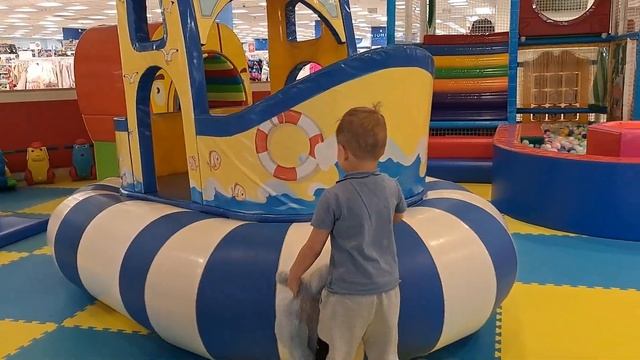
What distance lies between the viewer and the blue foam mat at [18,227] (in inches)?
171

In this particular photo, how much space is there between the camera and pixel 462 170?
605cm

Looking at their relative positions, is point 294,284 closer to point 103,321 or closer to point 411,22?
point 103,321

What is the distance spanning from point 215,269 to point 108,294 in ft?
2.53

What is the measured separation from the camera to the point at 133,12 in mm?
3145

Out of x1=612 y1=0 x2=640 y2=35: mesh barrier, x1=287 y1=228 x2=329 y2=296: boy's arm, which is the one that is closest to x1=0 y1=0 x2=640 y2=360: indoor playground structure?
x1=287 y1=228 x2=329 y2=296: boy's arm

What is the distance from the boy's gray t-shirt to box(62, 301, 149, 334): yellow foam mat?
142cm

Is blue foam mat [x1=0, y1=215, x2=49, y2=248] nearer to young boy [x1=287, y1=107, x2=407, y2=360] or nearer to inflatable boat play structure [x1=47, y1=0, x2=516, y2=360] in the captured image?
inflatable boat play structure [x1=47, y1=0, x2=516, y2=360]

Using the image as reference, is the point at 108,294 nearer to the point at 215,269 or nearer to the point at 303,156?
the point at 215,269

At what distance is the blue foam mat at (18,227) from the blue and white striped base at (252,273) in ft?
6.28

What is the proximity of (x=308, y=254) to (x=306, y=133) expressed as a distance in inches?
32.4

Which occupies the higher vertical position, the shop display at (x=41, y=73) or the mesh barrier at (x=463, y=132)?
the shop display at (x=41, y=73)

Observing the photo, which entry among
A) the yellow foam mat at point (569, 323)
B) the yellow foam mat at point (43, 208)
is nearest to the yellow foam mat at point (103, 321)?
the yellow foam mat at point (569, 323)

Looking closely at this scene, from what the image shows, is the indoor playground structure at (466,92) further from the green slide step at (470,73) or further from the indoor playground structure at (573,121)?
the indoor playground structure at (573,121)

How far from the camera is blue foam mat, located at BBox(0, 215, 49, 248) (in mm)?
4348
